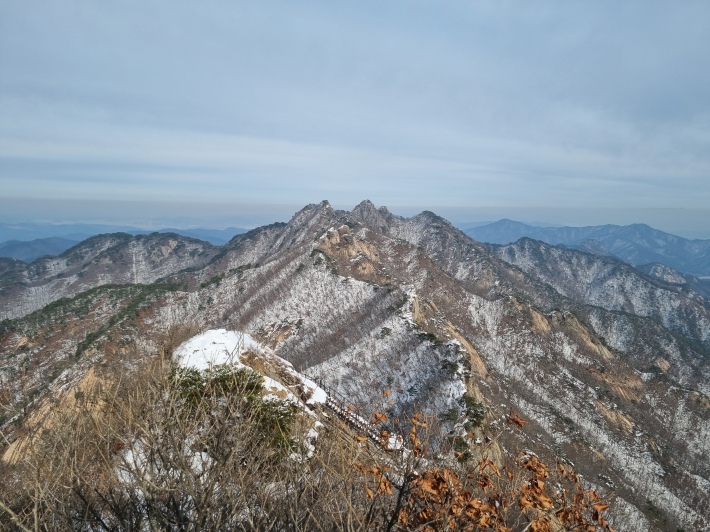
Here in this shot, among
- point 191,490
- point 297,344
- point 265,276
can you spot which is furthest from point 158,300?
point 191,490

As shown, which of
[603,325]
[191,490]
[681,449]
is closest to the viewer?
[191,490]

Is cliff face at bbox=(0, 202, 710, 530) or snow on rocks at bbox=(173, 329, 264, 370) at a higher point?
snow on rocks at bbox=(173, 329, 264, 370)

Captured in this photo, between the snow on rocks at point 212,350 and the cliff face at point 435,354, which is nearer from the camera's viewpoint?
the snow on rocks at point 212,350

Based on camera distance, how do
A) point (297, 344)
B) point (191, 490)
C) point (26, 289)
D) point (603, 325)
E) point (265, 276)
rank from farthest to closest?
point (26, 289)
point (603, 325)
point (265, 276)
point (297, 344)
point (191, 490)

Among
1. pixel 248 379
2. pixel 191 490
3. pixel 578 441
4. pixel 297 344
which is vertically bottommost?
pixel 578 441

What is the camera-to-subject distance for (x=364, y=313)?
72.7 metres

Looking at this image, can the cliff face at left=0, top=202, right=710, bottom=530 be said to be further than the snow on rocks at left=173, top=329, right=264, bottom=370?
Yes

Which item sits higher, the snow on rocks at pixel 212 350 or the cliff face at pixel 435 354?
the snow on rocks at pixel 212 350

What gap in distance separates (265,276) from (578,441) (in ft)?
241

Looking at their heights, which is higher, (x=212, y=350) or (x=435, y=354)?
(x=212, y=350)

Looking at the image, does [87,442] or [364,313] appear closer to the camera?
[87,442]

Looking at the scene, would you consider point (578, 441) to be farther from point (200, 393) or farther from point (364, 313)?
point (200, 393)

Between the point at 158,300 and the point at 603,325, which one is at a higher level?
the point at 158,300

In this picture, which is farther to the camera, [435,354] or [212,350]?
[435,354]
